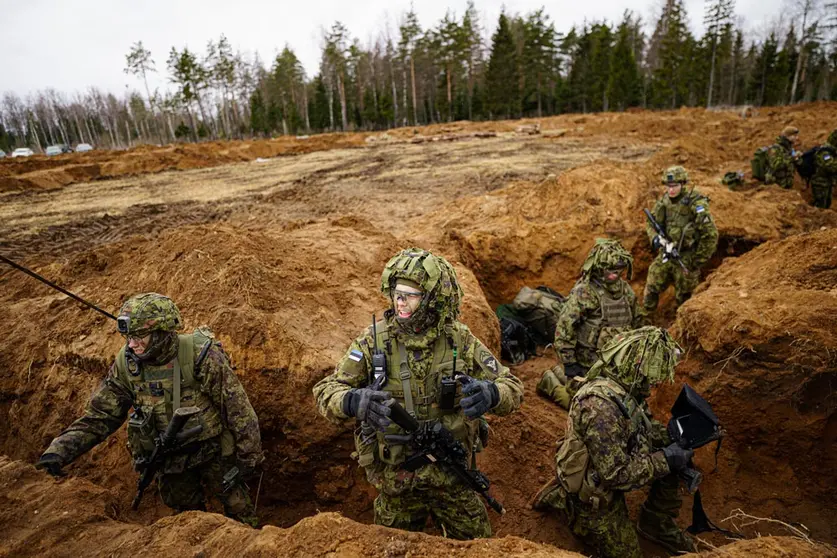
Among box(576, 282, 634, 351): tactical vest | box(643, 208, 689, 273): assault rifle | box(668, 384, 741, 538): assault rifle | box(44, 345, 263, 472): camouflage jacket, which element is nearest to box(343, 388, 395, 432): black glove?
box(44, 345, 263, 472): camouflage jacket

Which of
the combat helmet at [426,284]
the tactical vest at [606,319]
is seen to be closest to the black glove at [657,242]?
the tactical vest at [606,319]

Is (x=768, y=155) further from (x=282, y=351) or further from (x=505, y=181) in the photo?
(x=282, y=351)

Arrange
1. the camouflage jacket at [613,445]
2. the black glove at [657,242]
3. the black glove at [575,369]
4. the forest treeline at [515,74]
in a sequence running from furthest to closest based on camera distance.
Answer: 1. the forest treeline at [515,74]
2. the black glove at [657,242]
3. the black glove at [575,369]
4. the camouflage jacket at [613,445]

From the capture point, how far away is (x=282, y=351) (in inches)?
165

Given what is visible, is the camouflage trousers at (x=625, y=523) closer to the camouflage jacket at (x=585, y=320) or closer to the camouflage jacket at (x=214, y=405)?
the camouflage jacket at (x=585, y=320)

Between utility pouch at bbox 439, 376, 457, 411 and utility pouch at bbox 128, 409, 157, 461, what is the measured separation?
2.12 m

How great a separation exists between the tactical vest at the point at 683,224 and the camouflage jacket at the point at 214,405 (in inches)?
264

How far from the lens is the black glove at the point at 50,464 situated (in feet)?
9.39

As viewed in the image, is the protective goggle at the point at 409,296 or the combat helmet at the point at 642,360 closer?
the protective goggle at the point at 409,296

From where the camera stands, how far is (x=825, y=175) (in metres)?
10.1

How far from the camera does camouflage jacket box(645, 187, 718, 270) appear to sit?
6.64 meters

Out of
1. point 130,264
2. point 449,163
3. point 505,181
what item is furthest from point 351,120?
point 130,264

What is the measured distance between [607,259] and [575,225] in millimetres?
4684

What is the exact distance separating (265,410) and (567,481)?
2688 millimetres
